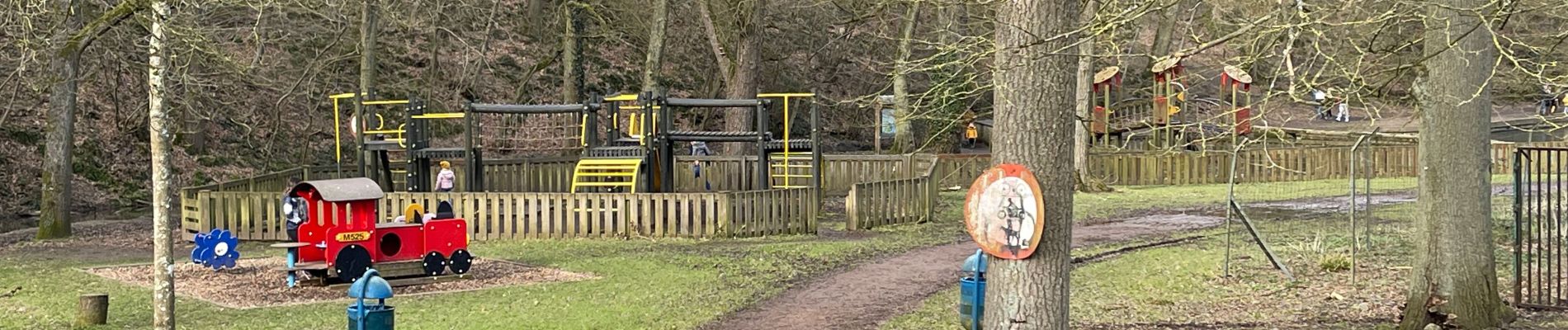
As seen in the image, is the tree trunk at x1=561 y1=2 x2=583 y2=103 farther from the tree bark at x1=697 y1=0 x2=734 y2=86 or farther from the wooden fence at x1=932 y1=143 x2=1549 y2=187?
the wooden fence at x1=932 y1=143 x2=1549 y2=187

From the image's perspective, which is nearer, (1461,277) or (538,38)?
(1461,277)

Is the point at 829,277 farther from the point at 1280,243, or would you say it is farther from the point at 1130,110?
the point at 1130,110

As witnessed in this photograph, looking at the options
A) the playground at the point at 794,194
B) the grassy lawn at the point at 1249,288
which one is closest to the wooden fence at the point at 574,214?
the playground at the point at 794,194

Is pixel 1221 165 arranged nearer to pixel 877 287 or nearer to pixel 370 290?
Answer: pixel 877 287

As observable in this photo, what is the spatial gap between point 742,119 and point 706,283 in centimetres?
1865

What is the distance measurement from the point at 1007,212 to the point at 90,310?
23.8ft

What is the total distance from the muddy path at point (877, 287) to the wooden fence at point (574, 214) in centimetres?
260

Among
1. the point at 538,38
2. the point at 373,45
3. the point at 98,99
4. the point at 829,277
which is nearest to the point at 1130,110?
the point at 538,38

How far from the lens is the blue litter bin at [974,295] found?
9570 mm

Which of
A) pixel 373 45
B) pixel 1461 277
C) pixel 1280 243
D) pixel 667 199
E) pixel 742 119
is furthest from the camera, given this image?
pixel 742 119

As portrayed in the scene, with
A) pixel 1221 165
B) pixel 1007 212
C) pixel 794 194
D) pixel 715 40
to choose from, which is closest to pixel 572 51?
pixel 715 40

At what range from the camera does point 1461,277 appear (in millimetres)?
10383

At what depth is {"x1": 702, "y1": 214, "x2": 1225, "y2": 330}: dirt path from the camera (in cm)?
1185

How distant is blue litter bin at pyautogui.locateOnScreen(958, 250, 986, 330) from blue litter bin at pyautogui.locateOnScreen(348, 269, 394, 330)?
362 cm
